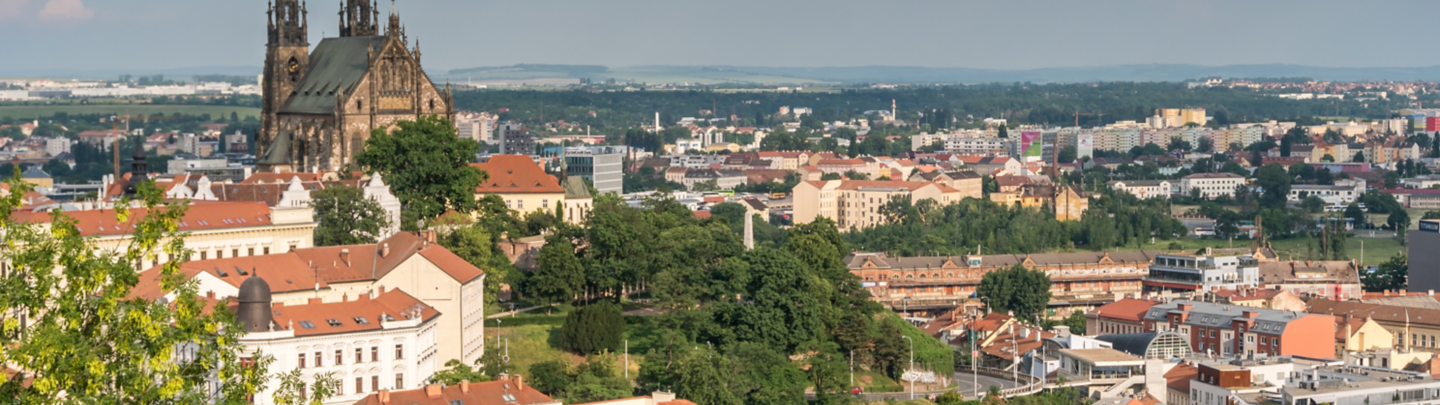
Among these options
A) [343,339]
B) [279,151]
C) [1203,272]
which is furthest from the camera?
[1203,272]

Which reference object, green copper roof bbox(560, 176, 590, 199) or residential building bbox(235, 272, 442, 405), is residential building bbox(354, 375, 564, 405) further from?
green copper roof bbox(560, 176, 590, 199)

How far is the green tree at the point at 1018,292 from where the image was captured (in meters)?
115

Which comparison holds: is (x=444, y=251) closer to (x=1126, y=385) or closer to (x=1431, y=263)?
(x=1126, y=385)

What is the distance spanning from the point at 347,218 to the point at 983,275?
57963mm

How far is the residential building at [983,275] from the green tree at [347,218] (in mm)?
52433

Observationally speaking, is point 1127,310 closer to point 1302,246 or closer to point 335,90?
point 335,90

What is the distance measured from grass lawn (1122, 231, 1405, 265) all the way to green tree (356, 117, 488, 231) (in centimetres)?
8006

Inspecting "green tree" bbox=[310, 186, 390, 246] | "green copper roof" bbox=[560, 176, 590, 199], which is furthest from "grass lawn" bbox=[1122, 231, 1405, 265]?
"green tree" bbox=[310, 186, 390, 246]

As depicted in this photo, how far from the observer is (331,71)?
97688 millimetres

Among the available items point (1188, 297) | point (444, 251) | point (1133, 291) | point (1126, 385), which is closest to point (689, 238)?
point (444, 251)

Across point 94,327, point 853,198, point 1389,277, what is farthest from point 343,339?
point 853,198

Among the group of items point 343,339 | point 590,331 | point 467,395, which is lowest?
point 590,331

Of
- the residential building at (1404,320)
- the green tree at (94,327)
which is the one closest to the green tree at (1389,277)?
the residential building at (1404,320)

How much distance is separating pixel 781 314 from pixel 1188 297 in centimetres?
4975
